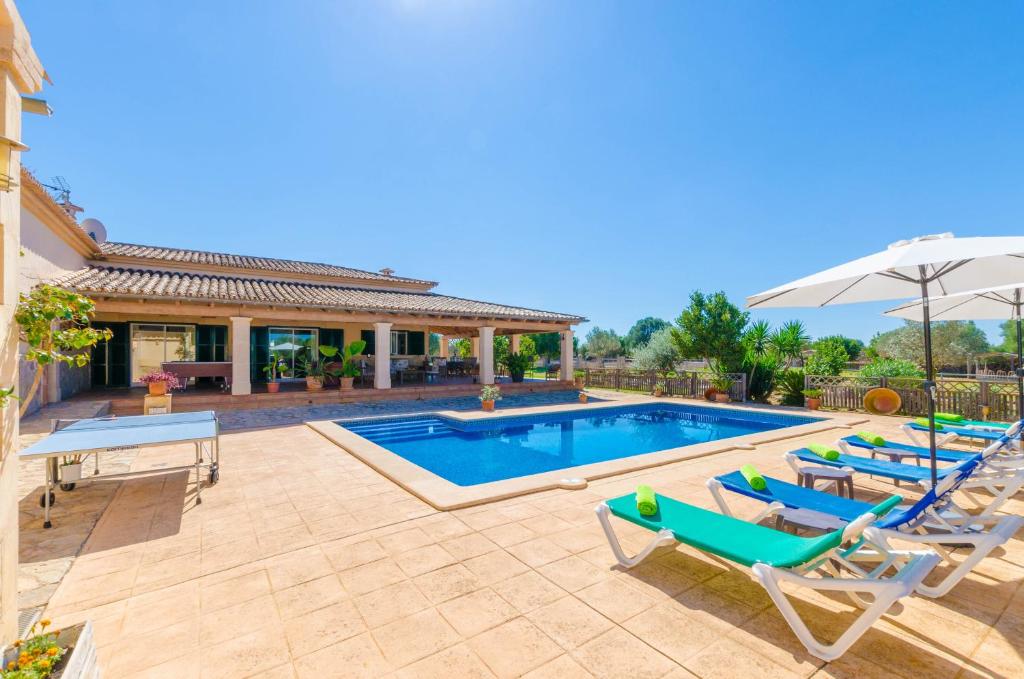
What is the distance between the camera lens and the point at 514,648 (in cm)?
242

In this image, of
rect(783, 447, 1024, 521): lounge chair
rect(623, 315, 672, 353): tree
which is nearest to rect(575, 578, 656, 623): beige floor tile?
rect(783, 447, 1024, 521): lounge chair

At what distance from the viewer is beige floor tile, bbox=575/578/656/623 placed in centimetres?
275

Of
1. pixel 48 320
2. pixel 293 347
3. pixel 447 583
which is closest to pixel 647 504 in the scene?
pixel 447 583

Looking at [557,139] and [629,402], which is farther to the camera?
[557,139]

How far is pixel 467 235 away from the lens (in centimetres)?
2802

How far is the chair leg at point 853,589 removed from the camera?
2.11m

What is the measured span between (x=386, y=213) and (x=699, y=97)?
50.1ft

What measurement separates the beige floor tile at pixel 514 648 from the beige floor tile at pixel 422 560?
932 millimetres

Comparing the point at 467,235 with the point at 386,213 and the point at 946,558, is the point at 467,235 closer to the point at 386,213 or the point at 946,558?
the point at 386,213

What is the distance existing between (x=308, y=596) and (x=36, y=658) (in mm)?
1496

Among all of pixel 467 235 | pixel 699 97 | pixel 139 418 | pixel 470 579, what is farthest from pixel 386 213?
pixel 470 579

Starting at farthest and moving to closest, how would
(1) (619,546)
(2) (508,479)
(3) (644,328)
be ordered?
(3) (644,328)
(2) (508,479)
(1) (619,546)

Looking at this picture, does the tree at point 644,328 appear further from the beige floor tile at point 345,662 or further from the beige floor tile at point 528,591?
the beige floor tile at point 345,662

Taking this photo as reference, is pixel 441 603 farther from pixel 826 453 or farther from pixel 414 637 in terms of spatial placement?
pixel 826 453
